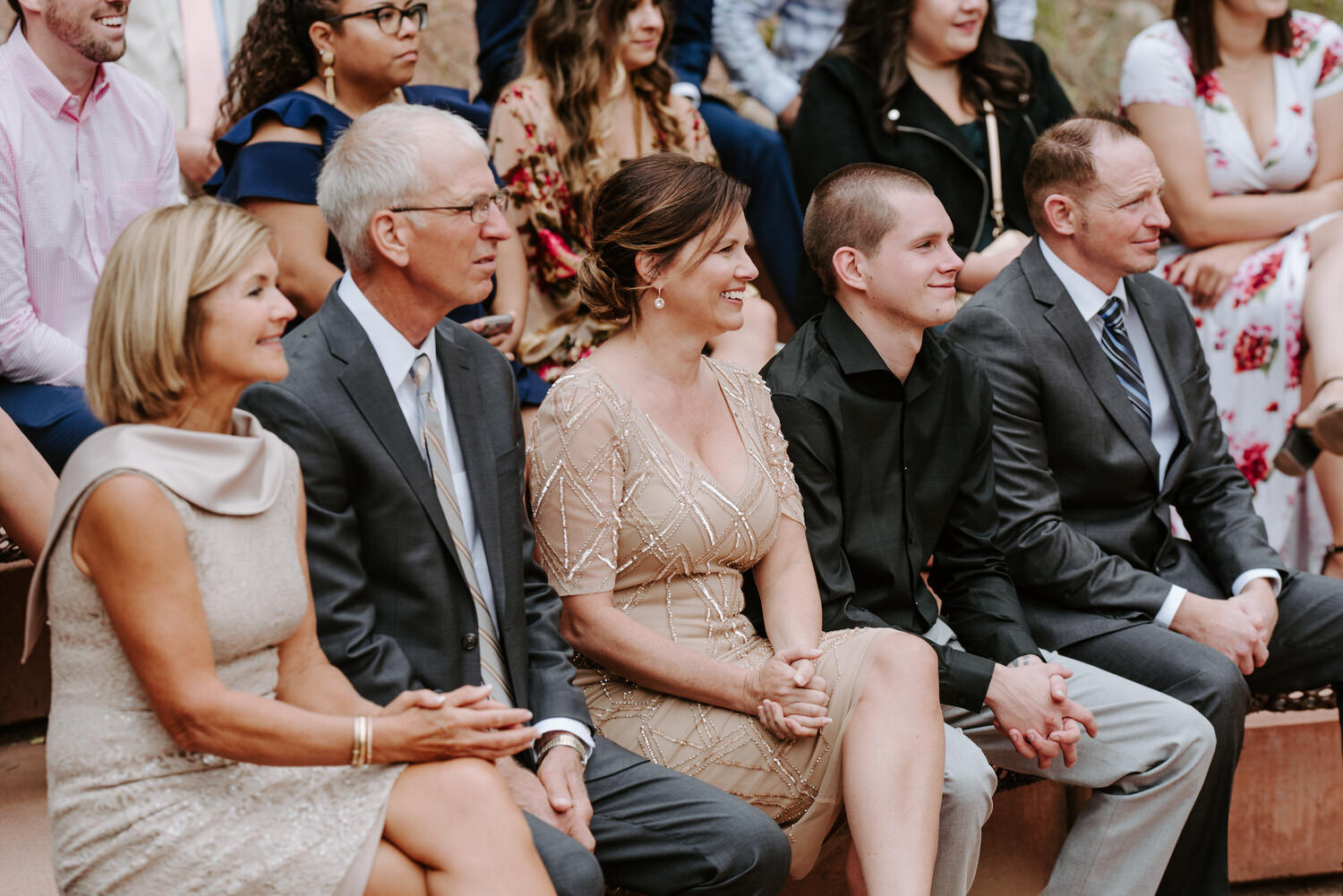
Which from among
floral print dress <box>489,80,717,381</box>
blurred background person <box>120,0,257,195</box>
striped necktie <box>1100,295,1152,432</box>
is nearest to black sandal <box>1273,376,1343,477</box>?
striped necktie <box>1100,295,1152,432</box>

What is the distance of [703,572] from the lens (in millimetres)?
2703

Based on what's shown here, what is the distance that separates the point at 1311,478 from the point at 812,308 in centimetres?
164

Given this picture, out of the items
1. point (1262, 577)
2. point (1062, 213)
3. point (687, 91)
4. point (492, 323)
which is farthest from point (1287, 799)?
point (687, 91)

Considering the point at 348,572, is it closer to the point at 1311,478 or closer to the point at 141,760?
the point at 141,760

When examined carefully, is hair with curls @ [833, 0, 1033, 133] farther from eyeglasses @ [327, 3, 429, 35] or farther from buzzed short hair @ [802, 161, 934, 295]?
eyeglasses @ [327, 3, 429, 35]

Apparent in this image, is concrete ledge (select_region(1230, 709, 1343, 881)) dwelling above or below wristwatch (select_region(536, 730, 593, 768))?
below

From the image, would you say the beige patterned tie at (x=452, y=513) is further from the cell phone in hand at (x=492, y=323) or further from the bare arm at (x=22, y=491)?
the cell phone in hand at (x=492, y=323)

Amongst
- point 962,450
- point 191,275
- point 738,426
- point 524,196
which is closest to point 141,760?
point 191,275

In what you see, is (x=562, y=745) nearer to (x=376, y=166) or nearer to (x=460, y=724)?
(x=460, y=724)

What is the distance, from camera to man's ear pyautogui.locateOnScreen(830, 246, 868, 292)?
10.0ft

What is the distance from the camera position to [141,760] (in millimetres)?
1934

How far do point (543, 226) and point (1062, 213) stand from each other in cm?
137

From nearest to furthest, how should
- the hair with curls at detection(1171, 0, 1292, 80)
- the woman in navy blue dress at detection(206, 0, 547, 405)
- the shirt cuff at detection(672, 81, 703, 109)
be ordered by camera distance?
the woman in navy blue dress at detection(206, 0, 547, 405)
the shirt cuff at detection(672, 81, 703, 109)
the hair with curls at detection(1171, 0, 1292, 80)

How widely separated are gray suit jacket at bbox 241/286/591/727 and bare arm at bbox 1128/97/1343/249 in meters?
2.75
